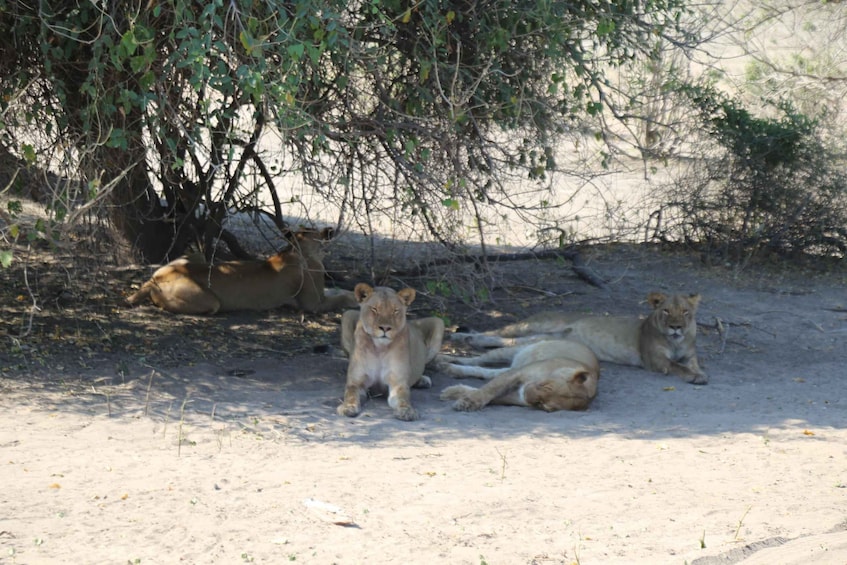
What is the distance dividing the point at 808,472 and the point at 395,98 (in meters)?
3.96

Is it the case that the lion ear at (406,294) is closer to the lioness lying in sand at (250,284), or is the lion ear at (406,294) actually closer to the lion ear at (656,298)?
the lioness lying in sand at (250,284)

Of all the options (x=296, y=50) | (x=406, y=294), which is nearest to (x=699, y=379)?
(x=406, y=294)

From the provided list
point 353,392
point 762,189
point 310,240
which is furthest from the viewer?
point 762,189

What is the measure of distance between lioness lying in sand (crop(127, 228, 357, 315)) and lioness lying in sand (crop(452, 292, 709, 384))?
4.73 feet

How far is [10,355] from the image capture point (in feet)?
24.6

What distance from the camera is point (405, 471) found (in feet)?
18.7

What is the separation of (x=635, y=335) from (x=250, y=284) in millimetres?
3318

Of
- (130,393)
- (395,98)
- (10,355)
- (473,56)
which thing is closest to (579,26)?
(473,56)

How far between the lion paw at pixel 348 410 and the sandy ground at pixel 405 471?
9 centimetres

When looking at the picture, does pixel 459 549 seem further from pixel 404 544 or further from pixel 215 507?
pixel 215 507

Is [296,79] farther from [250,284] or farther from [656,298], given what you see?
[656,298]

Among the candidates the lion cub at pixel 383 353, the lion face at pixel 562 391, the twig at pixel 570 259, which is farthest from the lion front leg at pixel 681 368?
the twig at pixel 570 259

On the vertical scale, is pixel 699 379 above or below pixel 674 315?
below

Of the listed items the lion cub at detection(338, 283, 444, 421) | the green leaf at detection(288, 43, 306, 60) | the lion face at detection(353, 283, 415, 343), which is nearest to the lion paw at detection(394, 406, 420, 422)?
the lion cub at detection(338, 283, 444, 421)
